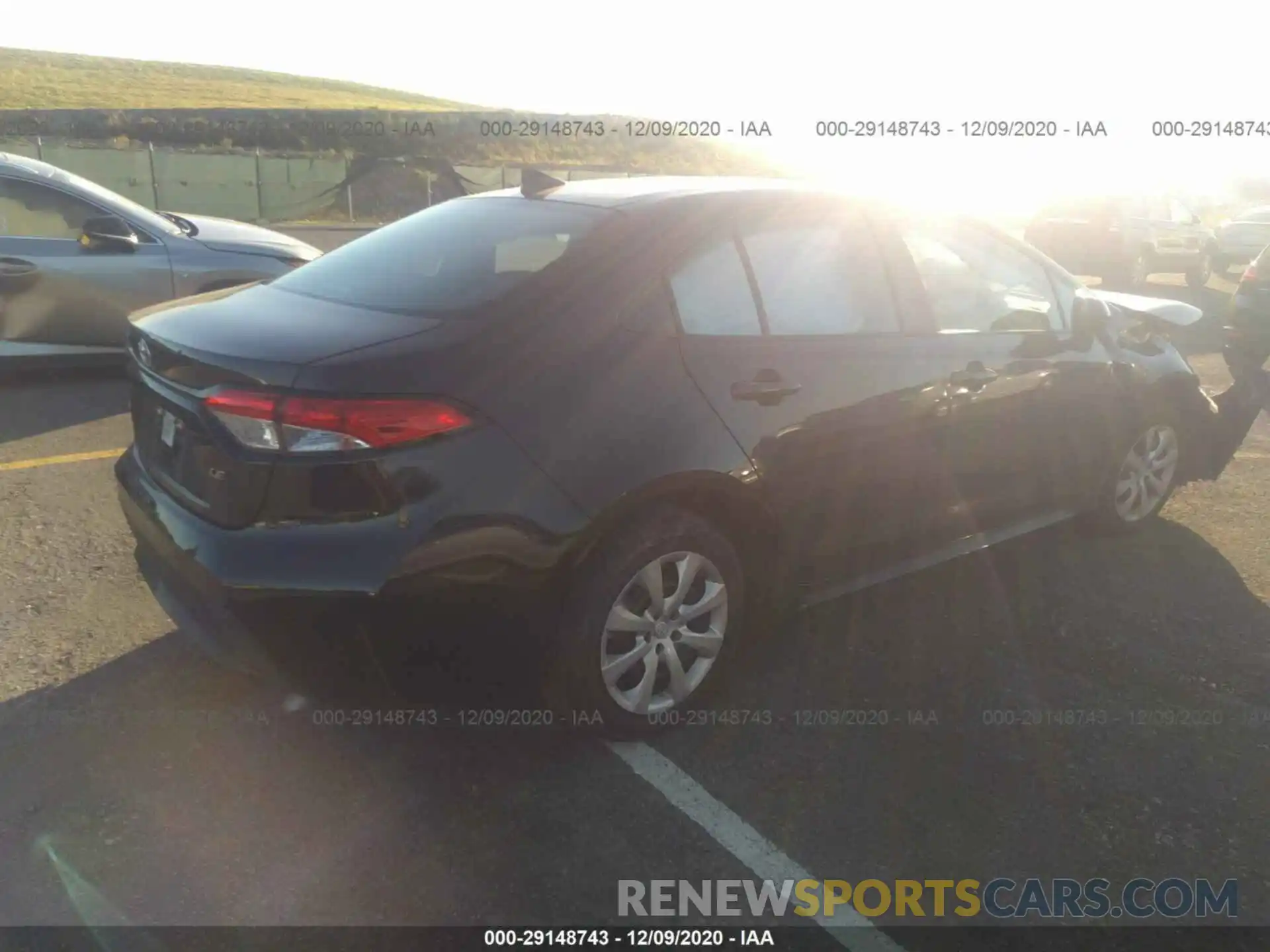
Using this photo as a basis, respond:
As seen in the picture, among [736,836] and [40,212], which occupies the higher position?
[40,212]

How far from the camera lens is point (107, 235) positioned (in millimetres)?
6496

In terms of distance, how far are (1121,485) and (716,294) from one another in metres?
2.72

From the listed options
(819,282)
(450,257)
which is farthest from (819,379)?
(450,257)

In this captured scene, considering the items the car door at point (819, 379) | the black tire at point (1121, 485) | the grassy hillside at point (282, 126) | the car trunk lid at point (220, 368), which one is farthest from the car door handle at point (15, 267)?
the grassy hillside at point (282, 126)

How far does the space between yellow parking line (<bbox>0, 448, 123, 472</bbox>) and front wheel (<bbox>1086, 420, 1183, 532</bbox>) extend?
499cm

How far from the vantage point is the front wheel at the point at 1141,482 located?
471cm

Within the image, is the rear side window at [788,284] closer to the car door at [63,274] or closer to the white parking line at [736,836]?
the white parking line at [736,836]

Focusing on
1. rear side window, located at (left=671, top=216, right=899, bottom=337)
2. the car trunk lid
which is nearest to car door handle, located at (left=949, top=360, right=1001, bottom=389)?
rear side window, located at (left=671, top=216, right=899, bottom=337)

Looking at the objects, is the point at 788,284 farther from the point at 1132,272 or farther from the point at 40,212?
the point at 1132,272

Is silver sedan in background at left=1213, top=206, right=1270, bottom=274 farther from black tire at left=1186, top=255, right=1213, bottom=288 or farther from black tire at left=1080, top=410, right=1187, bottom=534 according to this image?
black tire at left=1080, top=410, right=1187, bottom=534

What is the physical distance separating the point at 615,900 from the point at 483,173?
27.6 m

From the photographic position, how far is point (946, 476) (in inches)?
146

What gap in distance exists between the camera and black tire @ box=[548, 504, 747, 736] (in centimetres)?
274

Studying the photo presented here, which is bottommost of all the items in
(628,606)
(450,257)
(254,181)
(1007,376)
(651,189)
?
(628,606)
